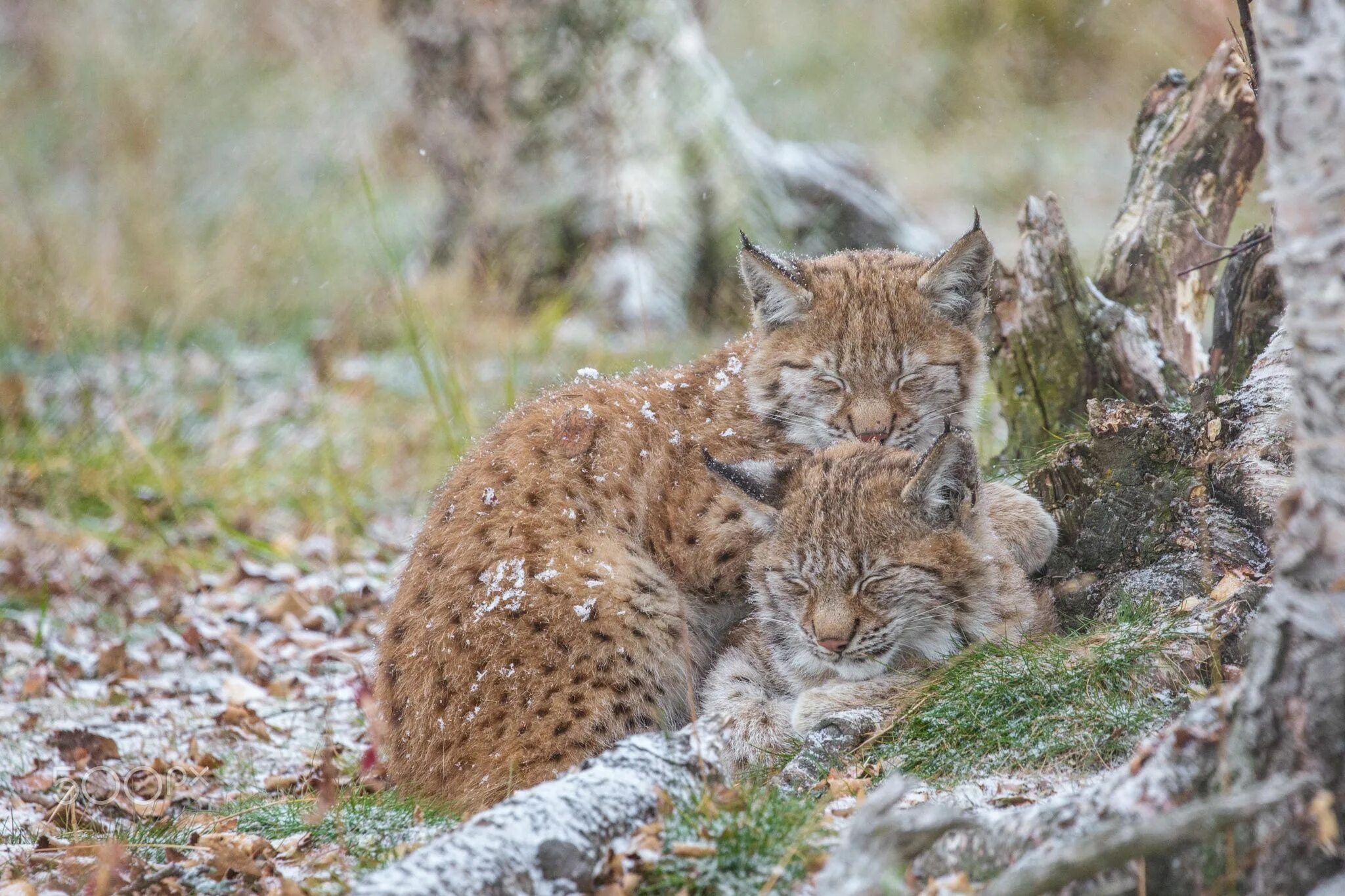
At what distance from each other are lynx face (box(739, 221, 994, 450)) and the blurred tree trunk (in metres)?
5.07

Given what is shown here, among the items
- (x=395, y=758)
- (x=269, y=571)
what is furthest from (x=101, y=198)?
(x=395, y=758)

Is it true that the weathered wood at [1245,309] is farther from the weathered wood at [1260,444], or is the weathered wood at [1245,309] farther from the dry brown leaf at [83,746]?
the dry brown leaf at [83,746]

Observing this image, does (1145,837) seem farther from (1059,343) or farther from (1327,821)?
(1059,343)

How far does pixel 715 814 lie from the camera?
3.02 m

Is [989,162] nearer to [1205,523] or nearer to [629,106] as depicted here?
[629,106]

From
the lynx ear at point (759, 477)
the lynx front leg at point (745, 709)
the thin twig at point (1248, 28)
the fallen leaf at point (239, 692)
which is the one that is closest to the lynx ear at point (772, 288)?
the lynx ear at point (759, 477)

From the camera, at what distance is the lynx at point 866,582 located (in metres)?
3.97

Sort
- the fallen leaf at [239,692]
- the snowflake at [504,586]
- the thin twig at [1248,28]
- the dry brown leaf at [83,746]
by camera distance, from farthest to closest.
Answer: the fallen leaf at [239,692]
the dry brown leaf at [83,746]
the snowflake at [504,586]
the thin twig at [1248,28]

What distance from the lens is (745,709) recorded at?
4.16 metres

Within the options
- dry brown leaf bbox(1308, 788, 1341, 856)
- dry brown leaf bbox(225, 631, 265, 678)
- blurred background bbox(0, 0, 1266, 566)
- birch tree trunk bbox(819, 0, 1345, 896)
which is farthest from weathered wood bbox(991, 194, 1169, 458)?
dry brown leaf bbox(225, 631, 265, 678)

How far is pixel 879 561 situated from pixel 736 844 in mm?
1263

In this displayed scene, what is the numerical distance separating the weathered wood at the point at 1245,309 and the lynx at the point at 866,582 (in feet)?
4.36

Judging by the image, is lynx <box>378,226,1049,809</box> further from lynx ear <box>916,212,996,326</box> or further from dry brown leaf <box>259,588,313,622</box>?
dry brown leaf <box>259,588,313,622</box>

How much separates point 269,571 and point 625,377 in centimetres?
285
